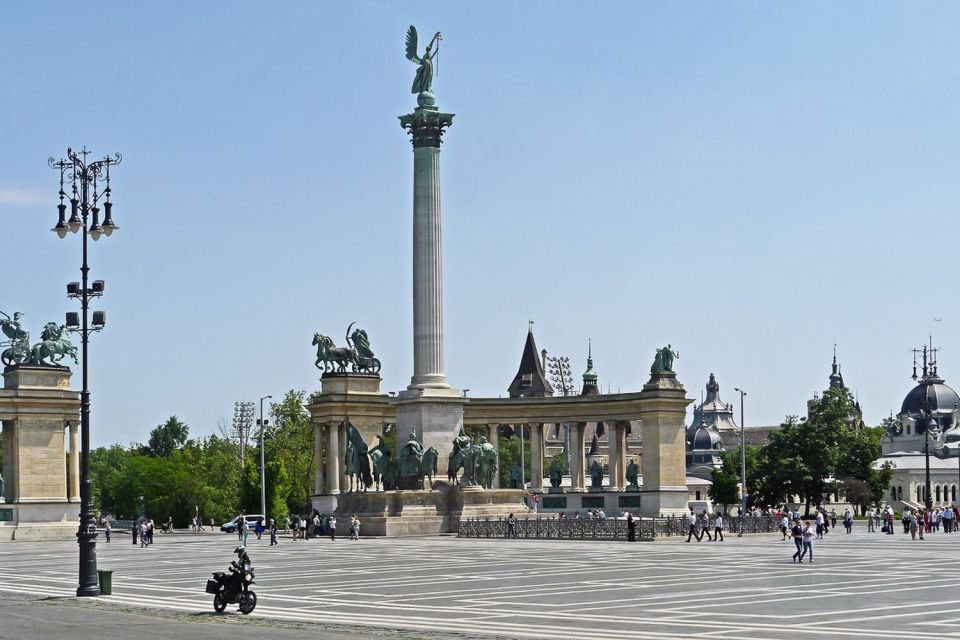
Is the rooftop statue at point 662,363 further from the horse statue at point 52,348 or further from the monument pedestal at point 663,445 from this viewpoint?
the horse statue at point 52,348

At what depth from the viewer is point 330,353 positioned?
107m

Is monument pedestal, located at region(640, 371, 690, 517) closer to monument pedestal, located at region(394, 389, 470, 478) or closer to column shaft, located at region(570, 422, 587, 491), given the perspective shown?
Result: column shaft, located at region(570, 422, 587, 491)

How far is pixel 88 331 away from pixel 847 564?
26.2 m

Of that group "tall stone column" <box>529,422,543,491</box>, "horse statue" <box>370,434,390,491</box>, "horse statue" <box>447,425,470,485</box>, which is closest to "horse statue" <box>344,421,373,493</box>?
"horse statue" <box>370,434,390,491</box>

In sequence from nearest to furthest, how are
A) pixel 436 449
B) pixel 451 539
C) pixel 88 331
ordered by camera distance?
pixel 88 331 → pixel 451 539 → pixel 436 449

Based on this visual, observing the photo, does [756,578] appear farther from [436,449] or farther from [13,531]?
[13,531]

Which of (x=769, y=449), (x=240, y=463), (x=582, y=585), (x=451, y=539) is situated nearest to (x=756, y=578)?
(x=582, y=585)

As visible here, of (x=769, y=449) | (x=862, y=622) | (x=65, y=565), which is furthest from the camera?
(x=769, y=449)

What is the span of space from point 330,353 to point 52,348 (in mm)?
19556

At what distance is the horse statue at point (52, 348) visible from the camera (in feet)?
323

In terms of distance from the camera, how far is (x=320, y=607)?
3431 centimetres

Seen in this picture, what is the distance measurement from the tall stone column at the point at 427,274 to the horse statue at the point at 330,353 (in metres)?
25.6

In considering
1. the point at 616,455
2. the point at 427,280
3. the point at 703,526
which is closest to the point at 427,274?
the point at 427,280

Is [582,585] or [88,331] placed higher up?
[88,331]
